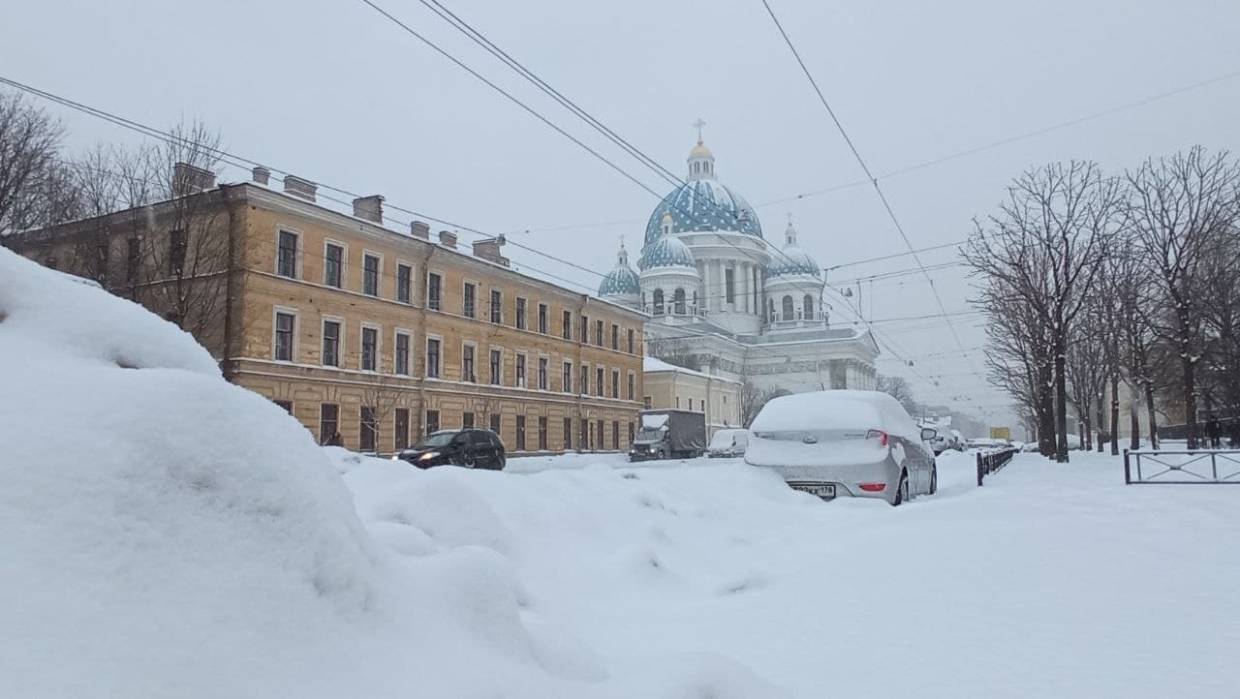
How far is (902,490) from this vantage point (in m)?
11.7

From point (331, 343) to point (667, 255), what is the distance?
66.2 metres

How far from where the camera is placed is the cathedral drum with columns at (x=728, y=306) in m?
91.8

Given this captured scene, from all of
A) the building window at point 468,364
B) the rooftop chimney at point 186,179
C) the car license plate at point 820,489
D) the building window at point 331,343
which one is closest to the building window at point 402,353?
the building window at point 331,343

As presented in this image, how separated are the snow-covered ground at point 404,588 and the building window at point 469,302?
3498 centimetres

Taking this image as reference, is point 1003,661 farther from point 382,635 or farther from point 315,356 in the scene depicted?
point 315,356

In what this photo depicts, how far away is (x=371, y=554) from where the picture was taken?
290 centimetres

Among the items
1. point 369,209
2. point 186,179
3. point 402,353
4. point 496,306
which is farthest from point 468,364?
point 186,179

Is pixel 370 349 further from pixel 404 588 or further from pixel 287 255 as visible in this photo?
pixel 404 588

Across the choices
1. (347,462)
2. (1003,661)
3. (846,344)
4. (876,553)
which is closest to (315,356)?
(347,462)

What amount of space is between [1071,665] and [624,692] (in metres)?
2.40

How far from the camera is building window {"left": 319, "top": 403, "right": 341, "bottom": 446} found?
31859 mm

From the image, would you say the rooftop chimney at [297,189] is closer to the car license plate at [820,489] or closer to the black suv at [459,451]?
the black suv at [459,451]

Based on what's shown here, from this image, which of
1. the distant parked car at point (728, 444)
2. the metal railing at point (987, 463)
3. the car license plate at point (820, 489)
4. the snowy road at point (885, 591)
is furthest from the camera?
the distant parked car at point (728, 444)

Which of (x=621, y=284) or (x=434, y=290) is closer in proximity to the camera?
(x=434, y=290)
